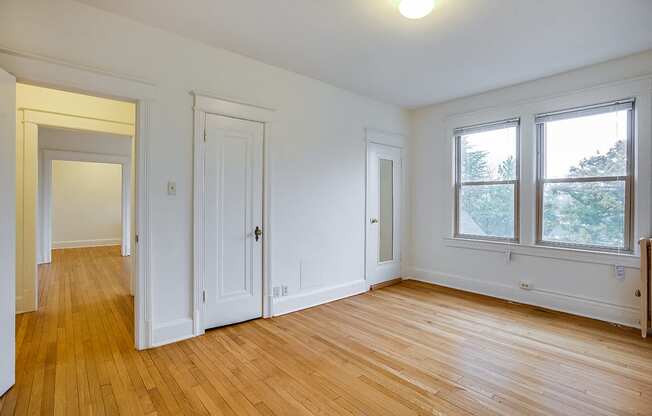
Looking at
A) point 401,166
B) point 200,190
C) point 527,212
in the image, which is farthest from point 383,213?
point 200,190

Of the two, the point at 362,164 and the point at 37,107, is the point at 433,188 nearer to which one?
the point at 362,164

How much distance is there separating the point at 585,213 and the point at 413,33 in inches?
110

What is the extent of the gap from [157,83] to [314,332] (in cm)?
269

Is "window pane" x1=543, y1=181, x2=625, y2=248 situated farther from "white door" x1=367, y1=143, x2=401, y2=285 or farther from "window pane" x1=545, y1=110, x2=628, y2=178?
"white door" x1=367, y1=143, x2=401, y2=285

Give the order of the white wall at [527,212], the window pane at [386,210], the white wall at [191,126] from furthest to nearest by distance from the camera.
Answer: the window pane at [386,210]
the white wall at [527,212]
the white wall at [191,126]

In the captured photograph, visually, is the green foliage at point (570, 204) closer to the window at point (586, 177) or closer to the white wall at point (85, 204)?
the window at point (586, 177)

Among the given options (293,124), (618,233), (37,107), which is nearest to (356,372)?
(293,124)

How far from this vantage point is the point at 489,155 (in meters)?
4.36

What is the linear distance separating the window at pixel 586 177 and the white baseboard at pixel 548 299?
612 mm

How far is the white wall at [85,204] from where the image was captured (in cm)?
818

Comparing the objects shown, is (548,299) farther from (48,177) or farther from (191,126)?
(48,177)

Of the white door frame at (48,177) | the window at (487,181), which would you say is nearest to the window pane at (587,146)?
the window at (487,181)

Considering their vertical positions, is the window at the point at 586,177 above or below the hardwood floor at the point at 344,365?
above

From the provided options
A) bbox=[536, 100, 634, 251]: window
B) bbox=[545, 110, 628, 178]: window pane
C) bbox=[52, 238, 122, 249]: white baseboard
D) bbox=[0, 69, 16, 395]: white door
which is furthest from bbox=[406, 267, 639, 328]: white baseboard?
bbox=[52, 238, 122, 249]: white baseboard
